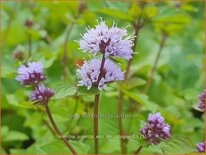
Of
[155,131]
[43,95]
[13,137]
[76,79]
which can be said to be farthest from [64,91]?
[13,137]

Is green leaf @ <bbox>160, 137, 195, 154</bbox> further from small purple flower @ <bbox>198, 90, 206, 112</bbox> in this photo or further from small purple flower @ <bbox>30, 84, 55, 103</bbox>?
small purple flower @ <bbox>30, 84, 55, 103</bbox>

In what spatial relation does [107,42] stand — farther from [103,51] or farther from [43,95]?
[43,95]

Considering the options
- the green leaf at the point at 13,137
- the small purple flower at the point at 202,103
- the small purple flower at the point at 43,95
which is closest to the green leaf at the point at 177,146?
the small purple flower at the point at 202,103

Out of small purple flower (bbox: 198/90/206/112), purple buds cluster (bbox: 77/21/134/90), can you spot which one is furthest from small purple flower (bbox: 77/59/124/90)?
small purple flower (bbox: 198/90/206/112)

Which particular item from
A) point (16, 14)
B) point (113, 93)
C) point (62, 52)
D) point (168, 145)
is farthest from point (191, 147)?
point (16, 14)

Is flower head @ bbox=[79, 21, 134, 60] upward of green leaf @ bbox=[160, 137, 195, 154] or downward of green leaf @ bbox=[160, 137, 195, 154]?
upward

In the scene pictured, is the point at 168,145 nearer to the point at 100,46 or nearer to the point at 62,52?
the point at 100,46
